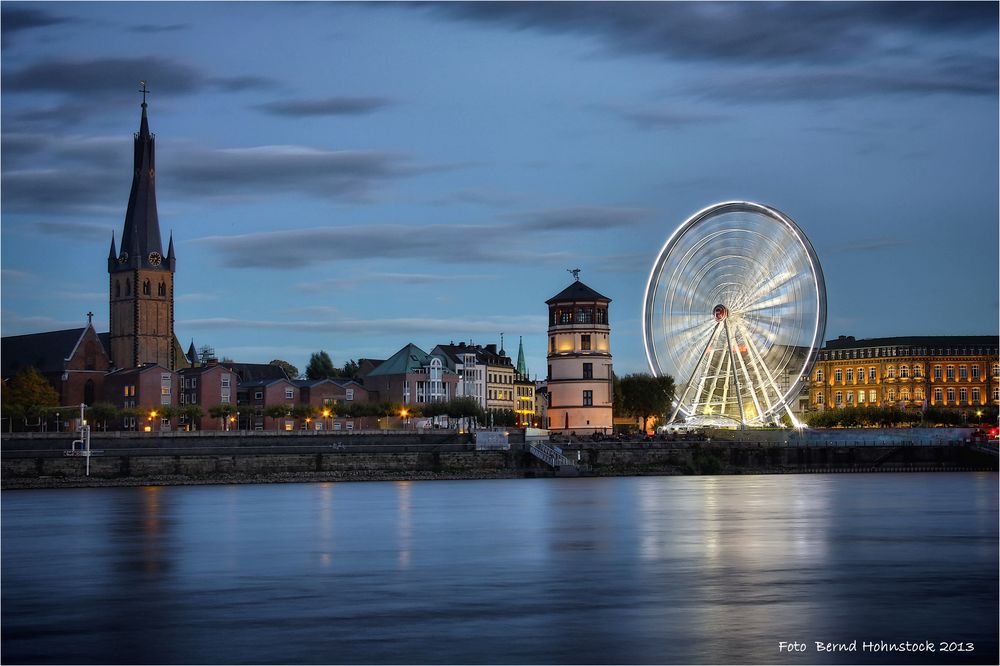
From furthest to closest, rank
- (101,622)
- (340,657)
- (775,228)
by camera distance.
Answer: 1. (775,228)
2. (101,622)
3. (340,657)

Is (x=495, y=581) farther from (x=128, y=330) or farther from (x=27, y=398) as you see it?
(x=128, y=330)

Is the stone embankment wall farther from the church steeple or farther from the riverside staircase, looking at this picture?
the church steeple

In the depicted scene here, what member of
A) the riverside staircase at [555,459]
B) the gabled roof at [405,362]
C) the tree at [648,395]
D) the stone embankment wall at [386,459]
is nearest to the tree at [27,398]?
the stone embankment wall at [386,459]

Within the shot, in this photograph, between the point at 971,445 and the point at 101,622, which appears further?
the point at 971,445

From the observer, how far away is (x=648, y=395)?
469 ft

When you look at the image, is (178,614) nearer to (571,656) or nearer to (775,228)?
(571,656)

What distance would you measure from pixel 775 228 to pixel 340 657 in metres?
70.7

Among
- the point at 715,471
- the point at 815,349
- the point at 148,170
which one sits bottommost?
the point at 715,471

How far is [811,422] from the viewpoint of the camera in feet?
535

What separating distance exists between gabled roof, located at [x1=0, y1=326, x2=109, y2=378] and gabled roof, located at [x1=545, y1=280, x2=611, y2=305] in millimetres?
63057

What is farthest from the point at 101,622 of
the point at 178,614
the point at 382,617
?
the point at 382,617

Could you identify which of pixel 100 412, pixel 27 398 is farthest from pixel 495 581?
pixel 27 398

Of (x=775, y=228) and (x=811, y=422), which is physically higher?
(x=775, y=228)

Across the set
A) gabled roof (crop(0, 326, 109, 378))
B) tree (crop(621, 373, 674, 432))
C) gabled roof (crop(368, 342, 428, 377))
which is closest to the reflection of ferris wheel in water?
tree (crop(621, 373, 674, 432))
